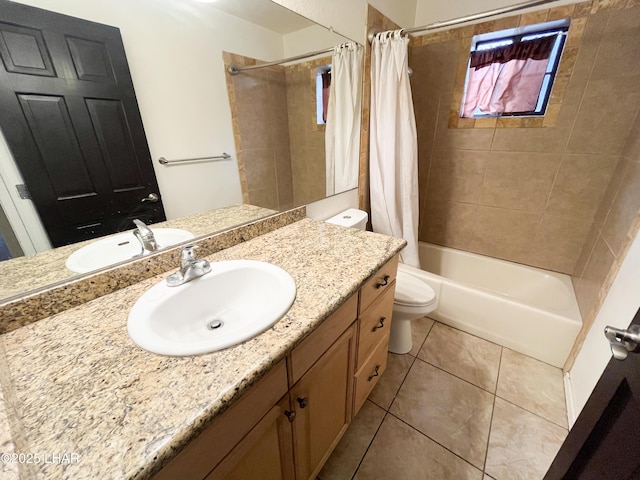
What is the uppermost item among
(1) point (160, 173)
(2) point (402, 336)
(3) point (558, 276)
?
(1) point (160, 173)

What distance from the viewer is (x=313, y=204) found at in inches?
59.8

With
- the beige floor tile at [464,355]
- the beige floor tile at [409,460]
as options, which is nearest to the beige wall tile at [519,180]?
the beige floor tile at [464,355]

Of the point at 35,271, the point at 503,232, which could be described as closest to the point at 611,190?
the point at 503,232

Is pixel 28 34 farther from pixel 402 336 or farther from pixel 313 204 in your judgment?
pixel 402 336

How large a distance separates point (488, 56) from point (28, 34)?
233 centimetres

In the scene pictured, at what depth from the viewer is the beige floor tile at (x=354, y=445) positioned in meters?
1.10

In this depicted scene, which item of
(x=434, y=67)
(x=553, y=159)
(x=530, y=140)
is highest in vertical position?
(x=434, y=67)

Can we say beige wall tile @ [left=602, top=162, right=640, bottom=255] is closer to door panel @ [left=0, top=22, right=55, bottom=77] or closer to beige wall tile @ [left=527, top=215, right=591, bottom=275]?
beige wall tile @ [left=527, top=215, right=591, bottom=275]

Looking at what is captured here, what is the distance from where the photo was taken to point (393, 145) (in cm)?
172

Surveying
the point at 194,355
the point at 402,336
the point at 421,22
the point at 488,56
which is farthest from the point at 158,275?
the point at 421,22

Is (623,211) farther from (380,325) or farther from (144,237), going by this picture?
(144,237)

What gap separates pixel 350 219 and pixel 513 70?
1.51m

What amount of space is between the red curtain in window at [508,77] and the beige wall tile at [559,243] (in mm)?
818

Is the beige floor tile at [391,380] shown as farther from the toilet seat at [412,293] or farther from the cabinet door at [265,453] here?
the cabinet door at [265,453]
